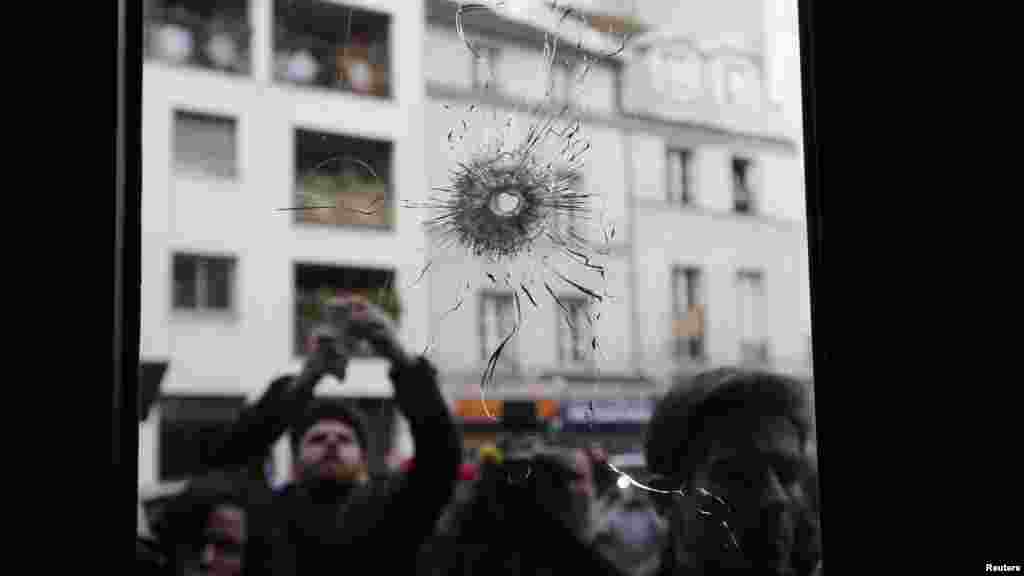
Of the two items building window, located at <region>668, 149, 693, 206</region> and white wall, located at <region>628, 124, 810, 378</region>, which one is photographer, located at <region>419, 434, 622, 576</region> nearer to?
white wall, located at <region>628, 124, 810, 378</region>

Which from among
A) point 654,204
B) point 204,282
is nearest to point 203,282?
point 204,282

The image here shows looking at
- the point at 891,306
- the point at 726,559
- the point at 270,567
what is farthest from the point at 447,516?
the point at 891,306

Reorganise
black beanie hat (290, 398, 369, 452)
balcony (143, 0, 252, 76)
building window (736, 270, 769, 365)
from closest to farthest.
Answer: balcony (143, 0, 252, 76) < black beanie hat (290, 398, 369, 452) < building window (736, 270, 769, 365)

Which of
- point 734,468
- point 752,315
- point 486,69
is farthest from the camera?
point 752,315

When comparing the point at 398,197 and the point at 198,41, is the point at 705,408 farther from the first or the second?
the point at 198,41

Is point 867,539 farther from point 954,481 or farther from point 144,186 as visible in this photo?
point 144,186

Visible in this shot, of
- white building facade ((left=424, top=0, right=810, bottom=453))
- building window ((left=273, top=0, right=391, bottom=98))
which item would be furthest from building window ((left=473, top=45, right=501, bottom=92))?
building window ((left=273, top=0, right=391, bottom=98))

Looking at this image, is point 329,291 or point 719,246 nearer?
point 329,291
